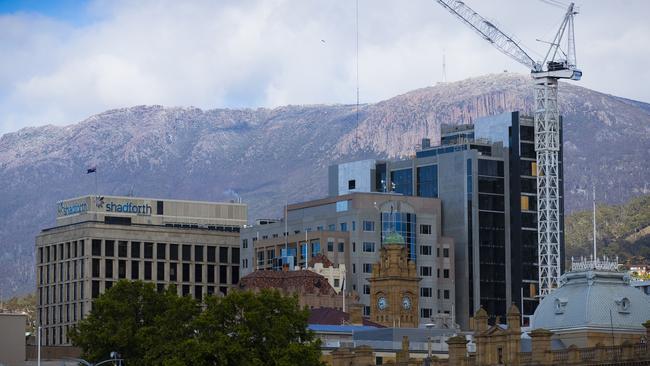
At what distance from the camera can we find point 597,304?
162375 millimetres

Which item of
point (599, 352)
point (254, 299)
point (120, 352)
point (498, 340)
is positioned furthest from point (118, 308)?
point (599, 352)

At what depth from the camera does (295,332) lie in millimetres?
178500

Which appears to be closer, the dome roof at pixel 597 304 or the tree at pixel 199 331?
the dome roof at pixel 597 304

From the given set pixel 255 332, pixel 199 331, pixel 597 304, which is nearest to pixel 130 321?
pixel 199 331

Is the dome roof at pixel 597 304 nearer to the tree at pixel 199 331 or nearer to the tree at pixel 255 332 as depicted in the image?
the tree at pixel 255 332

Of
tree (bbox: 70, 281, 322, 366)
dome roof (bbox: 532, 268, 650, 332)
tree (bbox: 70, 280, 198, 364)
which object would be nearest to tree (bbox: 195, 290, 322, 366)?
tree (bbox: 70, 281, 322, 366)

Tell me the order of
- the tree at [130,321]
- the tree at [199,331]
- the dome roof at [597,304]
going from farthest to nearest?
the tree at [130,321]
the tree at [199,331]
the dome roof at [597,304]

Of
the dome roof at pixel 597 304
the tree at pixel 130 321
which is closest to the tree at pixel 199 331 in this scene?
the tree at pixel 130 321

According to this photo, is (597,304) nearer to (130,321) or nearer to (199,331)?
(199,331)

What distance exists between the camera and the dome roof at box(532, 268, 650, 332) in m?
162

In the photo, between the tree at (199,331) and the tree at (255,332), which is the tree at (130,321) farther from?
the tree at (255,332)

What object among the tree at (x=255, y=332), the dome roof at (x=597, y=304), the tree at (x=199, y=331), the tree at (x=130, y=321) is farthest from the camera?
the tree at (x=130, y=321)

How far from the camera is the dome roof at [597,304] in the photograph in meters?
162

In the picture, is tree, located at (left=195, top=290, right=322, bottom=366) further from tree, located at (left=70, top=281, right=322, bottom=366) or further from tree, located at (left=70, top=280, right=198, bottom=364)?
tree, located at (left=70, top=280, right=198, bottom=364)
